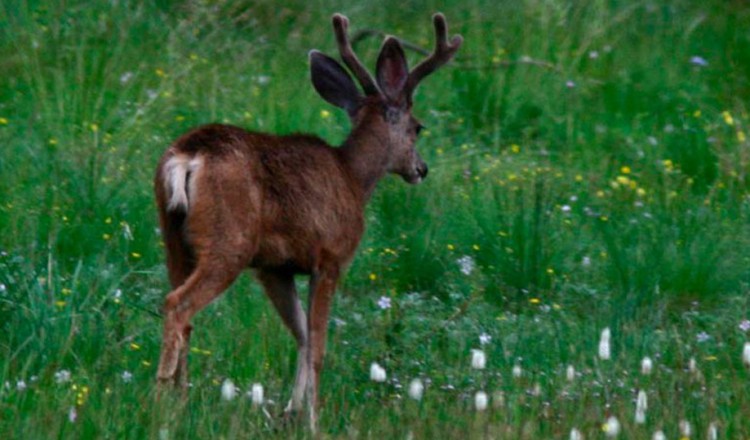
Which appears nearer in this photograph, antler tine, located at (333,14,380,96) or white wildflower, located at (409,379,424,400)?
white wildflower, located at (409,379,424,400)

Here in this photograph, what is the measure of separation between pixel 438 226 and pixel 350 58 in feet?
4.07

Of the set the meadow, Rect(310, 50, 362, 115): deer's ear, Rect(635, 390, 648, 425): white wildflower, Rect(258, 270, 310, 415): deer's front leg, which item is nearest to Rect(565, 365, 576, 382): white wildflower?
the meadow

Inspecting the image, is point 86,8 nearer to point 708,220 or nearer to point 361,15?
point 361,15

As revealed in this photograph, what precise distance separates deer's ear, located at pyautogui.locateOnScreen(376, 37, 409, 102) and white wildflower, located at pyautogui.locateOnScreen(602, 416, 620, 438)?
235 cm

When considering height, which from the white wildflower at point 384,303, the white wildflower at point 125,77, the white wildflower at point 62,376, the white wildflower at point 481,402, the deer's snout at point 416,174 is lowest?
the white wildflower at point 384,303

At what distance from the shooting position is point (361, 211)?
703 cm

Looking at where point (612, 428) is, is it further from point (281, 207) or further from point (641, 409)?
point (281, 207)

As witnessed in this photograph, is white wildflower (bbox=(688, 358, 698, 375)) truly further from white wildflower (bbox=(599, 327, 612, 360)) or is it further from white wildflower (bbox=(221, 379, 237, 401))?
white wildflower (bbox=(221, 379, 237, 401))

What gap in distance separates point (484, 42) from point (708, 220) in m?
3.22

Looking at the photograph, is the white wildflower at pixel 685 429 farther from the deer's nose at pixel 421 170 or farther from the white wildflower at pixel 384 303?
the deer's nose at pixel 421 170

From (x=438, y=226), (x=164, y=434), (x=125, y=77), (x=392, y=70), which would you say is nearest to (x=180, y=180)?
(x=164, y=434)

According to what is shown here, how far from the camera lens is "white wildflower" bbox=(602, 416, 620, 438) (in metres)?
5.59

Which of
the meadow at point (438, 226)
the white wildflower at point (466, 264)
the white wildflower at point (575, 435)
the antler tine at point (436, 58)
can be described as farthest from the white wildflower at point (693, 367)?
the antler tine at point (436, 58)

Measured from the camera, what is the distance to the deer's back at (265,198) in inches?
241
